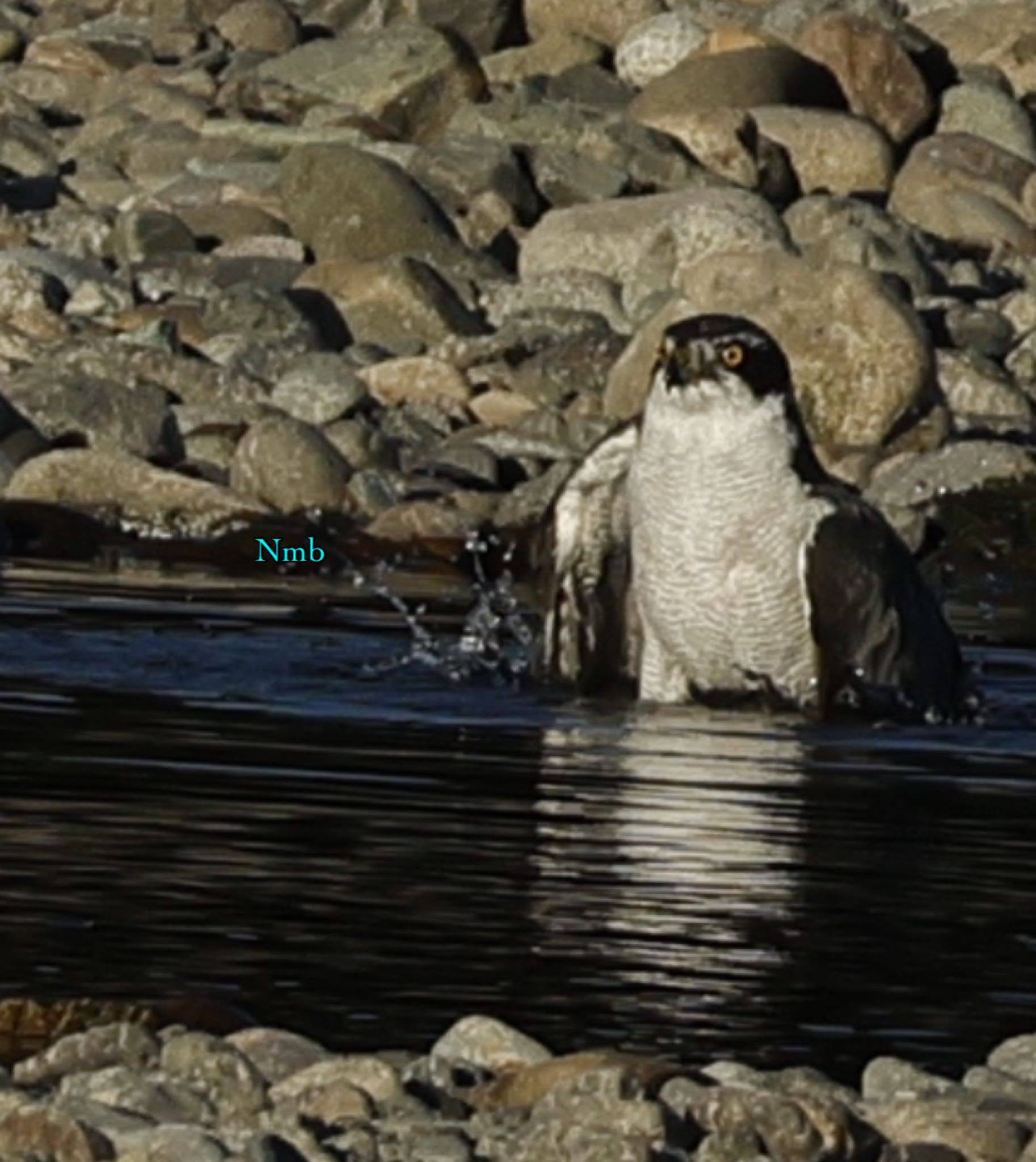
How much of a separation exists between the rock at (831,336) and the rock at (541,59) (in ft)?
35.8

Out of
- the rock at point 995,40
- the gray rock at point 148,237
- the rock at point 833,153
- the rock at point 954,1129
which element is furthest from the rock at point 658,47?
the rock at point 954,1129

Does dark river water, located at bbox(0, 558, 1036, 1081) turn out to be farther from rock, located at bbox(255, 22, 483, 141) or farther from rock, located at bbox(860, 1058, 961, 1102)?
rock, located at bbox(255, 22, 483, 141)

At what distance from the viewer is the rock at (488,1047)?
7477mm

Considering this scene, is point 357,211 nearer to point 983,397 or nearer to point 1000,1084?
point 983,397

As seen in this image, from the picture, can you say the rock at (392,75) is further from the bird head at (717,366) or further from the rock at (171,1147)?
the rock at (171,1147)

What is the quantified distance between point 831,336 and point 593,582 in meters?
9.93

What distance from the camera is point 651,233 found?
29.4m

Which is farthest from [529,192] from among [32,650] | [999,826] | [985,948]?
[985,948]

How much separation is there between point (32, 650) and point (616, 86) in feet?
67.9

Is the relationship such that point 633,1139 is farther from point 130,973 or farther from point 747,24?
point 747,24

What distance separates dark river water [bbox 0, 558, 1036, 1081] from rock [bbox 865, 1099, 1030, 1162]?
25.7 inches

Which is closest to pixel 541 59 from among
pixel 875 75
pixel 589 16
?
pixel 589 16

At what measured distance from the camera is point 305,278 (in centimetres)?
2842

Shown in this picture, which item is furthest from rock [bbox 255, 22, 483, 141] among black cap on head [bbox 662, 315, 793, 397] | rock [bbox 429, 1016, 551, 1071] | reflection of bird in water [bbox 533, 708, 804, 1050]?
rock [bbox 429, 1016, 551, 1071]
